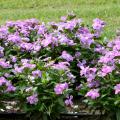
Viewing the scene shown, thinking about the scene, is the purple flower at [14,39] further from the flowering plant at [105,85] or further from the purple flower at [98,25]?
the flowering plant at [105,85]

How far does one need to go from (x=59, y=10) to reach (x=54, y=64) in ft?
24.5

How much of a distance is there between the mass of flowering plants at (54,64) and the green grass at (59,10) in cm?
349

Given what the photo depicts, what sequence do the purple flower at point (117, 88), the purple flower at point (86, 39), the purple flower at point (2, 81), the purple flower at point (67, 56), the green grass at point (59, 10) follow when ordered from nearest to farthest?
the purple flower at point (117, 88) < the purple flower at point (2, 81) < the purple flower at point (67, 56) < the purple flower at point (86, 39) < the green grass at point (59, 10)

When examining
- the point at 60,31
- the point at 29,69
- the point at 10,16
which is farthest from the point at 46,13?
the point at 29,69

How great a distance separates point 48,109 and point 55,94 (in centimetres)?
15

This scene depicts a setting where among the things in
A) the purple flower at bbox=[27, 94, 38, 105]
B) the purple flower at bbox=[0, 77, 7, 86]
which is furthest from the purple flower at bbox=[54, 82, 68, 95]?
the purple flower at bbox=[0, 77, 7, 86]

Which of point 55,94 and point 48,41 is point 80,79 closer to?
point 48,41

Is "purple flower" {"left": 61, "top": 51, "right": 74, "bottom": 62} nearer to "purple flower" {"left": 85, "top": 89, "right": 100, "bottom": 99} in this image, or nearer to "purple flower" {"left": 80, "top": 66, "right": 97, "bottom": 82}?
"purple flower" {"left": 80, "top": 66, "right": 97, "bottom": 82}

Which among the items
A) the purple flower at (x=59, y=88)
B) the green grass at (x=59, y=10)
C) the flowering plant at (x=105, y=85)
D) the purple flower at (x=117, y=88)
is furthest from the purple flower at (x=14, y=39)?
the green grass at (x=59, y=10)

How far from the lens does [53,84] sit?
4.16 meters

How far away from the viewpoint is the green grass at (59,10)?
10.7 m

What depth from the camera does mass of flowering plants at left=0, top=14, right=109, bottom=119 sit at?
4121 millimetres

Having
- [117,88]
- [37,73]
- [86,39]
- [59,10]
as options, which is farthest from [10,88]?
[59,10]

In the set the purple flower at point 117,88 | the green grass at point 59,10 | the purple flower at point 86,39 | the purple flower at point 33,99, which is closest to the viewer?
the purple flower at point 117,88
